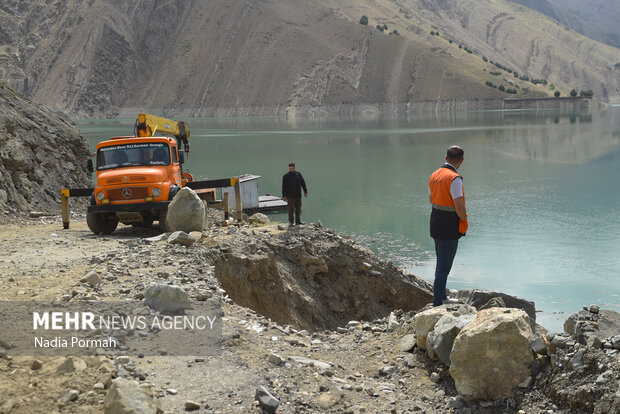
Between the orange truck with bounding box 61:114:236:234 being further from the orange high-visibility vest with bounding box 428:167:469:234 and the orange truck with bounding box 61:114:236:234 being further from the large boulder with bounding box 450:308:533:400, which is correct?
the large boulder with bounding box 450:308:533:400

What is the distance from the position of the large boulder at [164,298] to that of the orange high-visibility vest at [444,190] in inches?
132

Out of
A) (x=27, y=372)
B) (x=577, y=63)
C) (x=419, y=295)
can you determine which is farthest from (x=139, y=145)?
(x=577, y=63)

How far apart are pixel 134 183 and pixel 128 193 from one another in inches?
10.3

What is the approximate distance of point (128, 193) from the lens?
14414 millimetres

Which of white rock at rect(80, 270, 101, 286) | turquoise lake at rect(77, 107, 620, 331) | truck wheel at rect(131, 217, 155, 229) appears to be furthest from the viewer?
turquoise lake at rect(77, 107, 620, 331)

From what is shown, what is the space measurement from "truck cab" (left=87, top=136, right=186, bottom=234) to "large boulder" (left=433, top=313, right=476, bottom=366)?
8.65m

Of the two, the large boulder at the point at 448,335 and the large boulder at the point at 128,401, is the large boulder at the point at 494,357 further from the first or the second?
the large boulder at the point at 128,401

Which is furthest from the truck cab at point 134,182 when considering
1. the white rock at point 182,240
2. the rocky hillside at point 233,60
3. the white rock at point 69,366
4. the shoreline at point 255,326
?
the rocky hillside at point 233,60

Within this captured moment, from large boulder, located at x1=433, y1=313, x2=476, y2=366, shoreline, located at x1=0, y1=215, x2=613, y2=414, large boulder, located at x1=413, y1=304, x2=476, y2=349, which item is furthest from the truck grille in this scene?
large boulder, located at x1=433, y1=313, x2=476, y2=366

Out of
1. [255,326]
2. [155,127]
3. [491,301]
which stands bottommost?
[255,326]

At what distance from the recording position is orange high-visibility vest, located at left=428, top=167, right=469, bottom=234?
775 centimetres

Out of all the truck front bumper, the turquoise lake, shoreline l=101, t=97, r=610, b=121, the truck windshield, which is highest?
shoreline l=101, t=97, r=610, b=121

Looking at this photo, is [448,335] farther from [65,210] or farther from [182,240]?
[65,210]

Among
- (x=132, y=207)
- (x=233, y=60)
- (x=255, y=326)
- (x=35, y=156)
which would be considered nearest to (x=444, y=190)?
(x=255, y=326)
